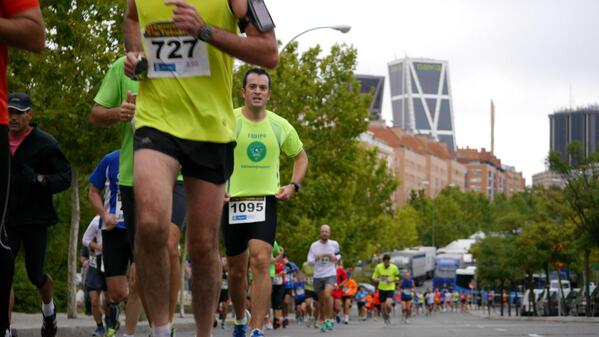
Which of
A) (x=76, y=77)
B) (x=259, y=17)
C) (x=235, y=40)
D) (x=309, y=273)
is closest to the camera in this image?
(x=235, y=40)

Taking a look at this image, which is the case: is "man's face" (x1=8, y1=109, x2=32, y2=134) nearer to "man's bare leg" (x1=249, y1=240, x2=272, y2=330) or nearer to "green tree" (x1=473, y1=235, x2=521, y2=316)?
"man's bare leg" (x1=249, y1=240, x2=272, y2=330)

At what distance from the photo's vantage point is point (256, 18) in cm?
693

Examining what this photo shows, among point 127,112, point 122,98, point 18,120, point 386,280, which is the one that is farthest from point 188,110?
point 386,280

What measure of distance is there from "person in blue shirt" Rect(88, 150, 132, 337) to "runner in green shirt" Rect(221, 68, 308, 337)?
33.6 inches

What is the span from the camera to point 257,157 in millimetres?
11922

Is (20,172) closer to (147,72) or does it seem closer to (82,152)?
(147,72)

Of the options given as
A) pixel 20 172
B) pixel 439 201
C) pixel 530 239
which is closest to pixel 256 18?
pixel 20 172

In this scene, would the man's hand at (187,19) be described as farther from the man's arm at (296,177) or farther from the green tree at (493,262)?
the green tree at (493,262)

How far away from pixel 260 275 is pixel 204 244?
4382 mm

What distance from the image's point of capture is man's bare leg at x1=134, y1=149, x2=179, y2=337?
6543mm

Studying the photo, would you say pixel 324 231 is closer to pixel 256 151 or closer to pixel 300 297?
pixel 256 151

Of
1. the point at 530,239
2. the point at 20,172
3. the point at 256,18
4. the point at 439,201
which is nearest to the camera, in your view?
the point at 256,18

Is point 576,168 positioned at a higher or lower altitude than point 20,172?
higher

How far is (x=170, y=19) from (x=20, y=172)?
4.17 meters
